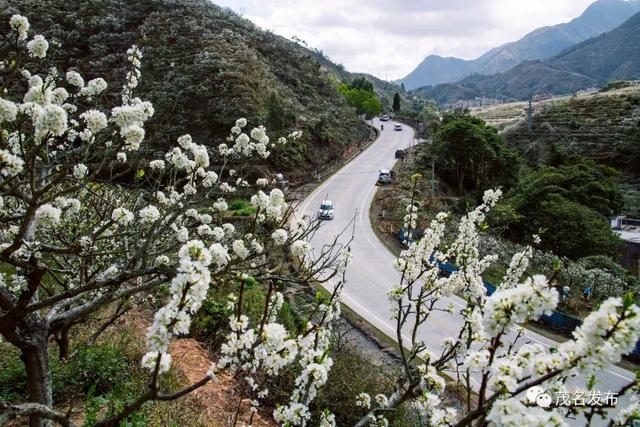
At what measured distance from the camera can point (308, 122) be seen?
44250 mm

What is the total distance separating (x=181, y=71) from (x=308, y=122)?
13437 millimetres

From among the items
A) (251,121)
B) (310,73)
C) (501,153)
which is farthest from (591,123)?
(251,121)

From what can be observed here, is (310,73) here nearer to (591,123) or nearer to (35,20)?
(35,20)

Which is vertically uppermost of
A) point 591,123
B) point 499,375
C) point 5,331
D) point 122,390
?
point 591,123

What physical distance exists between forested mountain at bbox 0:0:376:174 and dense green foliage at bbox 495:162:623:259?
19.7m

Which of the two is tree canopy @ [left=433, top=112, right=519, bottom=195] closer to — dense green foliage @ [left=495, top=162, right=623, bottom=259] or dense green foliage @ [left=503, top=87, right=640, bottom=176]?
dense green foliage @ [left=495, top=162, right=623, bottom=259]

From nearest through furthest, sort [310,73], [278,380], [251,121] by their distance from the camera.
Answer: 1. [278,380]
2. [251,121]
3. [310,73]

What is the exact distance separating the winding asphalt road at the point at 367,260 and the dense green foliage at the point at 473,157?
7.02 m

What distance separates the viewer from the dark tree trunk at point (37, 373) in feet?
15.1

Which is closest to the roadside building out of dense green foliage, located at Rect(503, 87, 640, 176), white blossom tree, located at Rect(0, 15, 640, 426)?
dense green foliage, located at Rect(503, 87, 640, 176)

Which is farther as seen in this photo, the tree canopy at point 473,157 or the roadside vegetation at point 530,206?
the tree canopy at point 473,157

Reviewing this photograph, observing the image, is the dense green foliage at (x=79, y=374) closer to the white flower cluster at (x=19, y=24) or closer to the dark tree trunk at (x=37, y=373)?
the dark tree trunk at (x=37, y=373)

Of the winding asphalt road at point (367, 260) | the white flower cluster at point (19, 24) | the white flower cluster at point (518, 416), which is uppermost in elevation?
the white flower cluster at point (19, 24)

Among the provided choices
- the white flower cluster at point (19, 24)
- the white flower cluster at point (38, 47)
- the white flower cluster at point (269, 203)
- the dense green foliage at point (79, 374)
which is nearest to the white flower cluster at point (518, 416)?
the white flower cluster at point (269, 203)
